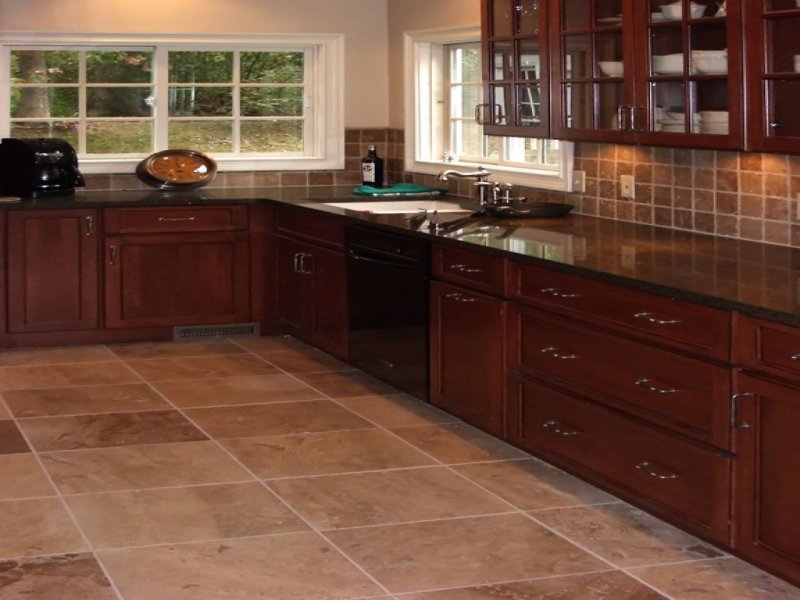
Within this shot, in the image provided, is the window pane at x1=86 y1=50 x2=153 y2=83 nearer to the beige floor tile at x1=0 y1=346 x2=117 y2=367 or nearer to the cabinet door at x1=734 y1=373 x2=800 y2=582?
the beige floor tile at x1=0 y1=346 x2=117 y2=367

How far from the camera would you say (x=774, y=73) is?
4.01 meters

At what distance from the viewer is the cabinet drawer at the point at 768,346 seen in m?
3.32

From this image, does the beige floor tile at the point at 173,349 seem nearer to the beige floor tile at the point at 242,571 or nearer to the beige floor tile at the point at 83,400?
the beige floor tile at the point at 83,400

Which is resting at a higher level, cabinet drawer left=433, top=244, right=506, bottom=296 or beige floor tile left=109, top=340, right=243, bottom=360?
cabinet drawer left=433, top=244, right=506, bottom=296

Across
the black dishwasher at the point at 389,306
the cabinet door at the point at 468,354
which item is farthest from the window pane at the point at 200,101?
the cabinet door at the point at 468,354

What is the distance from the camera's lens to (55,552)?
3.83 m

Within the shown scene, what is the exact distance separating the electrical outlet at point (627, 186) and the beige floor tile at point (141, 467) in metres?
1.95

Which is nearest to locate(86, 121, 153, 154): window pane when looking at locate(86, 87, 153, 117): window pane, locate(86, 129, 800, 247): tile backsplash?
locate(86, 87, 153, 117): window pane

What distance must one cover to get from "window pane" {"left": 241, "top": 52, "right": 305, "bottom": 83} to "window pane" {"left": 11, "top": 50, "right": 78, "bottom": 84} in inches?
38.2

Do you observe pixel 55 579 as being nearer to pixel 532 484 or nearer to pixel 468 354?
pixel 532 484

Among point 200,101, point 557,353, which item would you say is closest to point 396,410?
point 557,353

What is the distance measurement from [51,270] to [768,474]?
14.5 ft

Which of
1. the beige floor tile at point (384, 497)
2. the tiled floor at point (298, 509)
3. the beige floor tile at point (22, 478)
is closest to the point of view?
the tiled floor at point (298, 509)

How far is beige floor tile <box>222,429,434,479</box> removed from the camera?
4742mm
